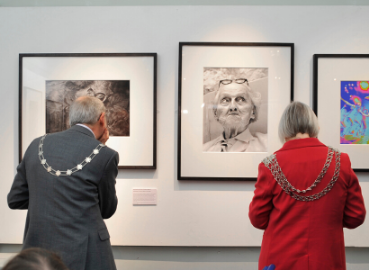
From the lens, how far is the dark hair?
0.50 meters

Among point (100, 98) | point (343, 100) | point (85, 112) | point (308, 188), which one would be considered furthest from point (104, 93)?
point (343, 100)

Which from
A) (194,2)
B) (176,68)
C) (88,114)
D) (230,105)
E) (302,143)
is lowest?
(302,143)

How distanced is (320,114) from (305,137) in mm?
873

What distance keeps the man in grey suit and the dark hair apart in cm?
66

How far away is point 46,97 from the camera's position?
6.56 feet

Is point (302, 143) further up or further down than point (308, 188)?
further up

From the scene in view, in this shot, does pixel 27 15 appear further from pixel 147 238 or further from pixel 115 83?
pixel 147 238

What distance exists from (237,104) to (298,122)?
750 millimetres

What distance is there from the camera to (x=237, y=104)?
195cm

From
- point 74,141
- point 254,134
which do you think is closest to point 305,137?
point 254,134

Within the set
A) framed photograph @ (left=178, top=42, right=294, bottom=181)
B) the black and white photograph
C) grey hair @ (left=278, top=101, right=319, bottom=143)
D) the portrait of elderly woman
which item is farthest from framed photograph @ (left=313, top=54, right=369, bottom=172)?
the black and white photograph

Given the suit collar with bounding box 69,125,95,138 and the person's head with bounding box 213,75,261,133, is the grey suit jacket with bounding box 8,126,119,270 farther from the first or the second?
the person's head with bounding box 213,75,261,133

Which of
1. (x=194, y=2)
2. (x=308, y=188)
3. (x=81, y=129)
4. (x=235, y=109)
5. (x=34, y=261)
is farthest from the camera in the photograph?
(x=194, y=2)

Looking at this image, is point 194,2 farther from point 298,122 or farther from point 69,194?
point 69,194
